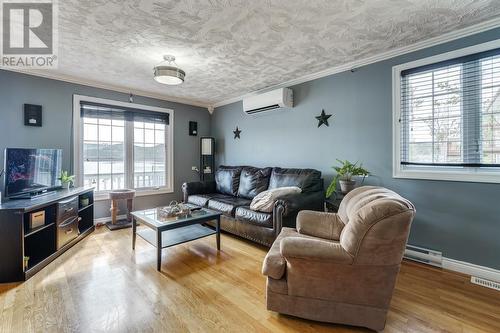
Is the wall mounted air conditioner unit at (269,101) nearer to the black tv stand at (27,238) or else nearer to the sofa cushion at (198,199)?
the sofa cushion at (198,199)

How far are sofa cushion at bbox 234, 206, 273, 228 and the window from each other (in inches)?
62.8

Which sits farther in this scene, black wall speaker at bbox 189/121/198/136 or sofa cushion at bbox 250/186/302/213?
black wall speaker at bbox 189/121/198/136

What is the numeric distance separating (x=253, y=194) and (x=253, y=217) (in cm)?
84

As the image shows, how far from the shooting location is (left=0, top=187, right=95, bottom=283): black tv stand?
209cm

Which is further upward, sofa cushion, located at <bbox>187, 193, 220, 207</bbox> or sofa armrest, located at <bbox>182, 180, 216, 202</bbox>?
sofa armrest, located at <bbox>182, 180, 216, 202</bbox>

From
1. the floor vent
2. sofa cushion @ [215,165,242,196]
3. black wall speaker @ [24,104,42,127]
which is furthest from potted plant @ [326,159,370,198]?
black wall speaker @ [24,104,42,127]

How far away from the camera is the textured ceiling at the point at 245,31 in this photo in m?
1.87

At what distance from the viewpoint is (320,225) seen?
7.15ft

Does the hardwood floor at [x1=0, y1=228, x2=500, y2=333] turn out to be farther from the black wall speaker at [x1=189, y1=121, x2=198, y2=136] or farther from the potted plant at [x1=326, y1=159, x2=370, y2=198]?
the black wall speaker at [x1=189, y1=121, x2=198, y2=136]

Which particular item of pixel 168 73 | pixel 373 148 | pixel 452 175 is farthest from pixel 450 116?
pixel 168 73

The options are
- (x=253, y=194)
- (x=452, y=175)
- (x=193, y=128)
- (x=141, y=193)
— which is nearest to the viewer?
(x=452, y=175)

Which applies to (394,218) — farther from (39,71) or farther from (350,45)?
(39,71)

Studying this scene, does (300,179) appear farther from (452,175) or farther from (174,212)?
(174,212)

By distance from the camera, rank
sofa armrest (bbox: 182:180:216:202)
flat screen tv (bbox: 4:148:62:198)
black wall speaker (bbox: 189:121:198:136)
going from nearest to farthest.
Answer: flat screen tv (bbox: 4:148:62:198) → sofa armrest (bbox: 182:180:216:202) → black wall speaker (bbox: 189:121:198:136)
